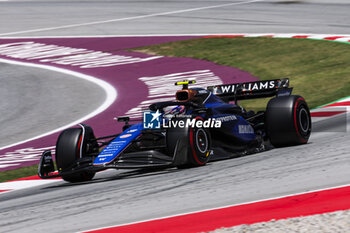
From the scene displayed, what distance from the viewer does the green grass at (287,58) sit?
14.2 m

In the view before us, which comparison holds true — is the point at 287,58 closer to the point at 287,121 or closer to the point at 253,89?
the point at 253,89

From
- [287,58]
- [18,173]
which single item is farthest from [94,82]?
[18,173]

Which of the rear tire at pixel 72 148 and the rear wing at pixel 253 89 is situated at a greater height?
the rear wing at pixel 253 89

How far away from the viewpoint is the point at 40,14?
96.0 ft

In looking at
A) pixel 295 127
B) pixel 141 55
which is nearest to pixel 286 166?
pixel 295 127

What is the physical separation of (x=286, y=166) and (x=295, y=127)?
1.57m

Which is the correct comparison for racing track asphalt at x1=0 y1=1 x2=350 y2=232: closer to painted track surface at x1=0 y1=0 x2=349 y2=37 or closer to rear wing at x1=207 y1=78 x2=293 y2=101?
rear wing at x1=207 y1=78 x2=293 y2=101

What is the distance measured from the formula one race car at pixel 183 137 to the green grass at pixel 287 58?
3.76 meters

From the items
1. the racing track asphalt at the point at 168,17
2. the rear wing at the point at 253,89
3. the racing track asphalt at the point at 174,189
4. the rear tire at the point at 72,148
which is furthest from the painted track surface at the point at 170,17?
the rear tire at the point at 72,148

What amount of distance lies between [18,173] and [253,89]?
392cm

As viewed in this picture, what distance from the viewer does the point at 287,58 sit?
1773cm

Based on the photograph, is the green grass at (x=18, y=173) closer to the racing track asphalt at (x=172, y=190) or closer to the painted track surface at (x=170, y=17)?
the racing track asphalt at (x=172, y=190)

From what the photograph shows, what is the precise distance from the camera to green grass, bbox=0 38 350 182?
1424 cm

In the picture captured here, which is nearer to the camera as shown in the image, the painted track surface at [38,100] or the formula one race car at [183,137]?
the formula one race car at [183,137]
